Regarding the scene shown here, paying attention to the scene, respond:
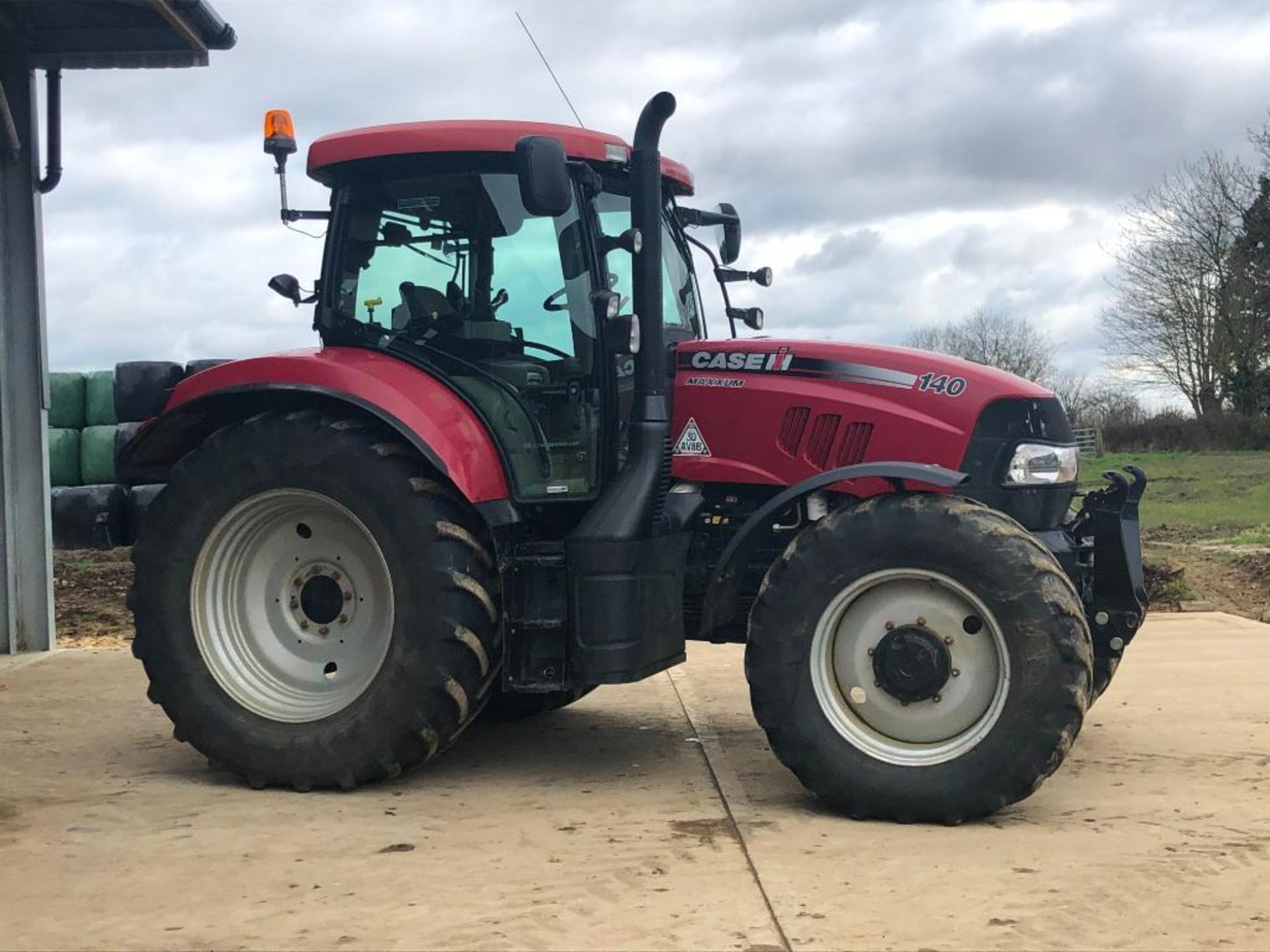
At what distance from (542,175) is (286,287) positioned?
1.57 m

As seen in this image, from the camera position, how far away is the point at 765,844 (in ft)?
14.6

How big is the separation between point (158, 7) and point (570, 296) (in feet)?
13.6

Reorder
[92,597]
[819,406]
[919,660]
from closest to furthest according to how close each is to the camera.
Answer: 1. [919,660]
2. [819,406]
3. [92,597]

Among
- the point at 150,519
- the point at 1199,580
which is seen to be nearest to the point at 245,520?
the point at 150,519

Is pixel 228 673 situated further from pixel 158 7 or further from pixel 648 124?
pixel 158 7

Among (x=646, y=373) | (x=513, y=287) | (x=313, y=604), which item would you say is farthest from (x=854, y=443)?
(x=313, y=604)

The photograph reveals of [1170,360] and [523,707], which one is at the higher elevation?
[1170,360]

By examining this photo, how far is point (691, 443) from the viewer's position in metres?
5.55

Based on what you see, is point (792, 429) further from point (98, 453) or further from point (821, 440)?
point (98, 453)

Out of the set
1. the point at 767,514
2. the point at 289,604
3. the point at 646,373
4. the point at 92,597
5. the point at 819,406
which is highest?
the point at 646,373

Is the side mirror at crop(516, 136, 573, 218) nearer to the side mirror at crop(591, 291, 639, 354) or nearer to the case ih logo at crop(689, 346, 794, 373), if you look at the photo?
the side mirror at crop(591, 291, 639, 354)

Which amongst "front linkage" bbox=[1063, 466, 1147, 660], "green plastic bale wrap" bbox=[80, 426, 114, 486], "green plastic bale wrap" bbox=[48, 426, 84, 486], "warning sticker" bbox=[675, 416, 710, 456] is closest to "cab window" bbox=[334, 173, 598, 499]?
"warning sticker" bbox=[675, 416, 710, 456]

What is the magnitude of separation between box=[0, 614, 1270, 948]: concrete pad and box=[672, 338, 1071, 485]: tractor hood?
1.24 meters

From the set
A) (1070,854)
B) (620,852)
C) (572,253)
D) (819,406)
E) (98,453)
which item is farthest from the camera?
(98,453)
